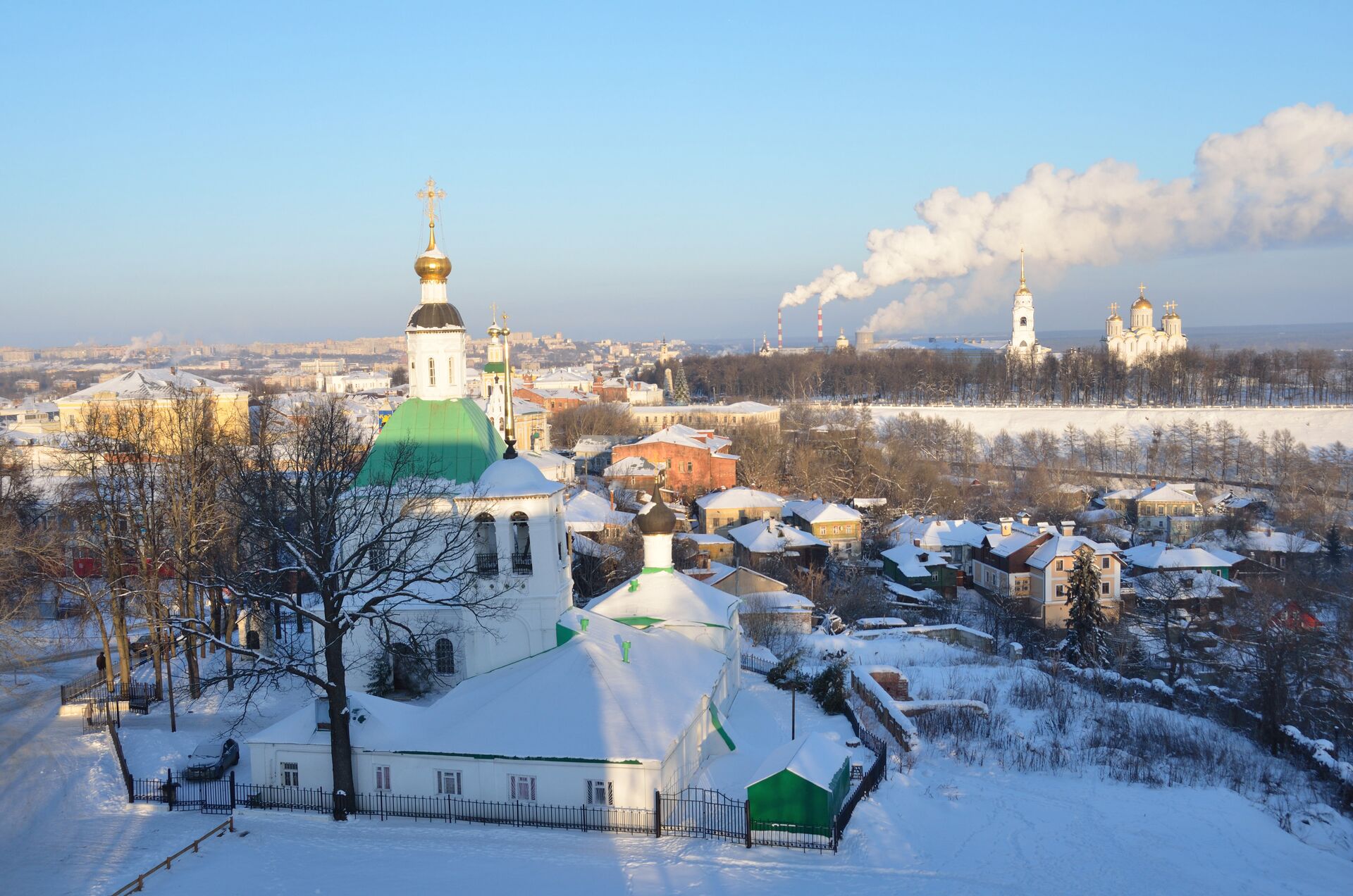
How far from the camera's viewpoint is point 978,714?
58.6ft

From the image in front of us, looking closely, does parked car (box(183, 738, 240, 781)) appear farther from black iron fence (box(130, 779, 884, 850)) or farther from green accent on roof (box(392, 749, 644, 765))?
green accent on roof (box(392, 749, 644, 765))

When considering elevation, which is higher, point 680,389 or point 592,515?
point 680,389

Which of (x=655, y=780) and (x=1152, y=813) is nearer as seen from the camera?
(x=655, y=780)

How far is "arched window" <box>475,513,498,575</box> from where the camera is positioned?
14.6m

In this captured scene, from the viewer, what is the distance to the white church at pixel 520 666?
39.7ft

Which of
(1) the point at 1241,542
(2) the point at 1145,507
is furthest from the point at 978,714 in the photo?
(2) the point at 1145,507

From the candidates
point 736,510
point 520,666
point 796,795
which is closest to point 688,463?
point 736,510

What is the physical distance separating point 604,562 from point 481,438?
13.5 metres

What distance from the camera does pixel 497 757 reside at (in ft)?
39.6

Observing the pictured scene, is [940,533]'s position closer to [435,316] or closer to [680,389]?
[435,316]

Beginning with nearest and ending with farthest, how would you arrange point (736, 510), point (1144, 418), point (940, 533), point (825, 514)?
point (940, 533), point (825, 514), point (736, 510), point (1144, 418)

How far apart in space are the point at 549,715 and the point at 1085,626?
1800cm

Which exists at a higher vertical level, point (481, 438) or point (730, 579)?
point (481, 438)

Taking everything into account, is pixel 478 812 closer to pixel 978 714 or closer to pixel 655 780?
pixel 655 780
